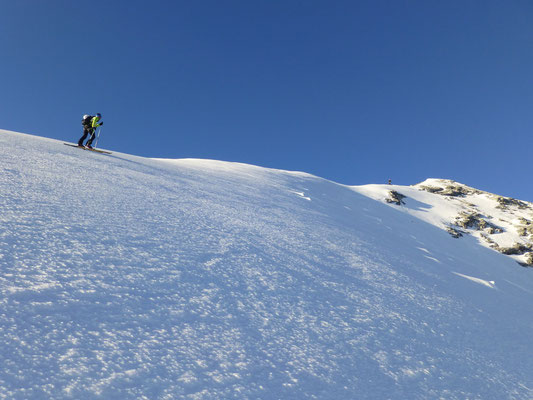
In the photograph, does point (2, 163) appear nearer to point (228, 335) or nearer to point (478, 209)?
point (228, 335)

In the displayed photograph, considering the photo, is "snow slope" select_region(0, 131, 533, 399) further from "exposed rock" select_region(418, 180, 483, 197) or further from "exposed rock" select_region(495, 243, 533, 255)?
"exposed rock" select_region(418, 180, 483, 197)

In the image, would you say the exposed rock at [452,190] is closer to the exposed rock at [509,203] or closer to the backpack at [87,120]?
the exposed rock at [509,203]

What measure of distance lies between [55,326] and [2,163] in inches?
269

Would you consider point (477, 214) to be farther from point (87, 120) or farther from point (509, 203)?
point (87, 120)

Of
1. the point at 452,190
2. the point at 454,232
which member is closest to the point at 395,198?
the point at 454,232

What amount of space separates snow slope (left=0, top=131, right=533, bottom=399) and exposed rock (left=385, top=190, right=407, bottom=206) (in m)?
16.9

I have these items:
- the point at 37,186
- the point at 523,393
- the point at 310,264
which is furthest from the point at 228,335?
the point at 37,186

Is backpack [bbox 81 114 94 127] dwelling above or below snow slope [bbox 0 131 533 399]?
above

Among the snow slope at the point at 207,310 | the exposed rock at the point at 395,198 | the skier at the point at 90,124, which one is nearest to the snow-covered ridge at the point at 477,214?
the exposed rock at the point at 395,198

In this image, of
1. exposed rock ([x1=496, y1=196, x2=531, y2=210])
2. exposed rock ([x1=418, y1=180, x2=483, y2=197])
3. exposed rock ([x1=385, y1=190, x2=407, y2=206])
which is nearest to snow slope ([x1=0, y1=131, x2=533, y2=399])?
exposed rock ([x1=385, y1=190, x2=407, y2=206])

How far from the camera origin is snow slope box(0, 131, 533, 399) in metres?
2.51

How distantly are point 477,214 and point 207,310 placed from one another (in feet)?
102

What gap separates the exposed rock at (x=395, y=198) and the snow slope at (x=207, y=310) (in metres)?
16.9

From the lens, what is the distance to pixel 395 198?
25.5m
